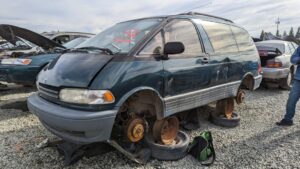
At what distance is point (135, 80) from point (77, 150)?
3.76 feet

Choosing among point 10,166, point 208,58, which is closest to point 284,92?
point 208,58

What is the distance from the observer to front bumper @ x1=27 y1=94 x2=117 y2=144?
8.20ft

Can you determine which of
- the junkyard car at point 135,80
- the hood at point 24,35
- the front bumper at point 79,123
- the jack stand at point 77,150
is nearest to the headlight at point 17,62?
the hood at point 24,35

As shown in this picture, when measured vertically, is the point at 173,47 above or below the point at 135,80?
above

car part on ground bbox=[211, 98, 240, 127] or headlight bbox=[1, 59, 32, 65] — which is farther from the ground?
headlight bbox=[1, 59, 32, 65]

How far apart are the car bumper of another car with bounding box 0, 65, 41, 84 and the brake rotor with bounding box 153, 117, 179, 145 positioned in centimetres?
350

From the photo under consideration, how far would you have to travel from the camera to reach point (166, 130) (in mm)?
3510

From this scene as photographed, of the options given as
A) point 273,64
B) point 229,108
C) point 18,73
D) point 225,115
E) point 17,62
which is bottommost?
point 225,115

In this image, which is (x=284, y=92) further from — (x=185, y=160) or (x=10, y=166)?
(x=10, y=166)

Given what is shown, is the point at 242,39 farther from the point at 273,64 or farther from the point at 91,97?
the point at 91,97

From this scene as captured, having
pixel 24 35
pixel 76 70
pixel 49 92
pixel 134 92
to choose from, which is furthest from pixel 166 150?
pixel 24 35

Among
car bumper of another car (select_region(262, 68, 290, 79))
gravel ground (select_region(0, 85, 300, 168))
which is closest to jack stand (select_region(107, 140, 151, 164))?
gravel ground (select_region(0, 85, 300, 168))

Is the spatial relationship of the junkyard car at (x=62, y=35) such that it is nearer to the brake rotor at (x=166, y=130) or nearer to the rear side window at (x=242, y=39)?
the rear side window at (x=242, y=39)

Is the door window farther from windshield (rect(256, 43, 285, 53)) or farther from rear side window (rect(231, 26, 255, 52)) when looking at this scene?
windshield (rect(256, 43, 285, 53))
